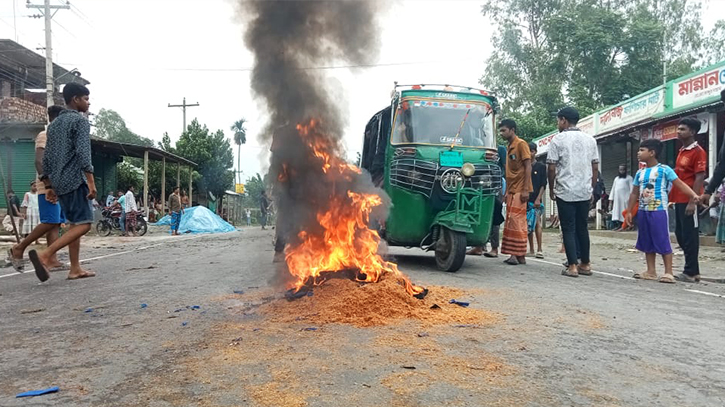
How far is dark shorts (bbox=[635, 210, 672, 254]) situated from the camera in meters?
6.68

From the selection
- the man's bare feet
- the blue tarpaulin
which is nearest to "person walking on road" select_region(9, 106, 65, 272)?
the man's bare feet

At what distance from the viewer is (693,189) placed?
677cm

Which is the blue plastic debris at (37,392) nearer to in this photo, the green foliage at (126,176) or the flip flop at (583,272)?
the flip flop at (583,272)

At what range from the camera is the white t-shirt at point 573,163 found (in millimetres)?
7113

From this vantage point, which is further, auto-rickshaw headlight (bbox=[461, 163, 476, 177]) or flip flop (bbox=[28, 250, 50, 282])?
auto-rickshaw headlight (bbox=[461, 163, 476, 177])

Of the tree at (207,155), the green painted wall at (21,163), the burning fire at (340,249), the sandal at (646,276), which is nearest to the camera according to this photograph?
the burning fire at (340,249)

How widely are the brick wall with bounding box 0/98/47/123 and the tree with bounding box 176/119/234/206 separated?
1164 centimetres

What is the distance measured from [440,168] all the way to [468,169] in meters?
0.36

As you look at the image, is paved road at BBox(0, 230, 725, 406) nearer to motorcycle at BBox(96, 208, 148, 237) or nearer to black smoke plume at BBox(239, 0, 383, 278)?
black smoke plume at BBox(239, 0, 383, 278)

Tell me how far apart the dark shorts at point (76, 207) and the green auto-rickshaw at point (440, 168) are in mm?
3661

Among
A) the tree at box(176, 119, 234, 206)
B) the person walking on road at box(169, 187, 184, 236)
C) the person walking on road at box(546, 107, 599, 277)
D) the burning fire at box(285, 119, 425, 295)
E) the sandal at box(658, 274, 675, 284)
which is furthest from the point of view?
the tree at box(176, 119, 234, 206)

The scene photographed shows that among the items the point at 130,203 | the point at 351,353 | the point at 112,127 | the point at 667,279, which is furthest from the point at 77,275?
the point at 112,127

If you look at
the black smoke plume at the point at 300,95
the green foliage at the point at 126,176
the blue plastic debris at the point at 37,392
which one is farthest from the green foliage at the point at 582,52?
the blue plastic debris at the point at 37,392

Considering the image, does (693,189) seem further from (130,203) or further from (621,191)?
(130,203)
